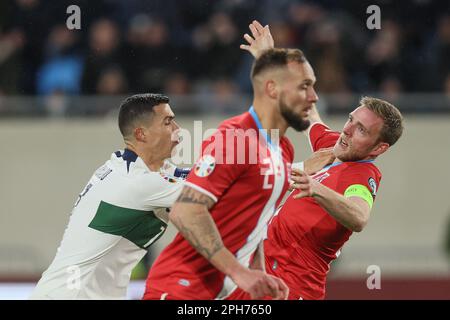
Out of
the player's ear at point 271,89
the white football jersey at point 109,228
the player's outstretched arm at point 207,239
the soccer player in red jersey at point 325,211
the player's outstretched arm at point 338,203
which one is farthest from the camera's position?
the soccer player in red jersey at point 325,211

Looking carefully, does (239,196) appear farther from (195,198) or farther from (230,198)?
(195,198)

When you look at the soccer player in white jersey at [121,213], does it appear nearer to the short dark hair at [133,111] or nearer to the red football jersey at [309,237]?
the short dark hair at [133,111]

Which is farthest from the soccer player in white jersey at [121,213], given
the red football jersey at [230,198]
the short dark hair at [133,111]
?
the red football jersey at [230,198]

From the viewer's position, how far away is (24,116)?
12.5 metres

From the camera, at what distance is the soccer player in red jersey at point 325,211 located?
6.75 m

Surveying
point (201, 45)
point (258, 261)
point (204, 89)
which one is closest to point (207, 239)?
point (258, 261)

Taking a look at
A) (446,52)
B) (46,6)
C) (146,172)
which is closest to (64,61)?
(46,6)

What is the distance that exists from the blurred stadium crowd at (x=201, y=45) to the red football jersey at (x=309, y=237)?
17.7 ft

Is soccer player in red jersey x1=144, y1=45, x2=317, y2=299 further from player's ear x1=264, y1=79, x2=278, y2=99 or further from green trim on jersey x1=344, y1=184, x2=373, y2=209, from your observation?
green trim on jersey x1=344, y1=184, x2=373, y2=209

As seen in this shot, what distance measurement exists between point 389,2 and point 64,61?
4099 millimetres

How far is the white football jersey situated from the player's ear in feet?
3.07

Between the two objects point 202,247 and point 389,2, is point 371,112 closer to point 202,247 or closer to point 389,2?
point 202,247

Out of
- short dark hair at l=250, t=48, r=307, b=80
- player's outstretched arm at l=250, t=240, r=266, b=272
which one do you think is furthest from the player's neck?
player's outstretched arm at l=250, t=240, r=266, b=272

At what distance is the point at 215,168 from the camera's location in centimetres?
564
